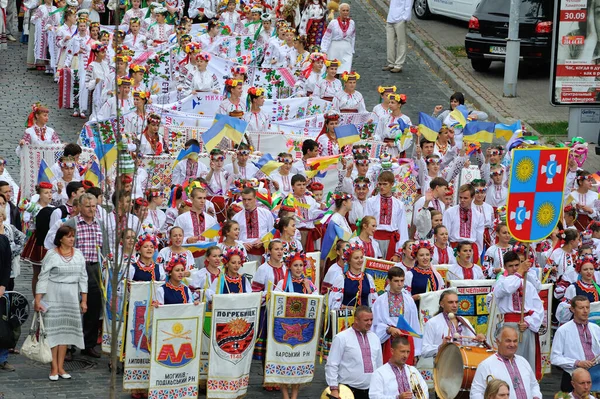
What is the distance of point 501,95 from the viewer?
2550 centimetres

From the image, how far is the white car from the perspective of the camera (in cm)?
2916

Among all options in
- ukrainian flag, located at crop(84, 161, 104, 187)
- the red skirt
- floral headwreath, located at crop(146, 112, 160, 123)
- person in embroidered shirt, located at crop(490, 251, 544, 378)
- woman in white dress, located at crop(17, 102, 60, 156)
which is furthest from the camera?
floral headwreath, located at crop(146, 112, 160, 123)

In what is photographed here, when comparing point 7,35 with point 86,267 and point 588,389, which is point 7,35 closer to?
point 86,267

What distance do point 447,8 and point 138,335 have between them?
17341 mm

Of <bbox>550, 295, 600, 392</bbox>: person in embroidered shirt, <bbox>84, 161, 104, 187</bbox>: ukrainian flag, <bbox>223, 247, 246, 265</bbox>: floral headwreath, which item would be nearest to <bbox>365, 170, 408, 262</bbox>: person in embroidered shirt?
<bbox>223, 247, 246, 265</bbox>: floral headwreath

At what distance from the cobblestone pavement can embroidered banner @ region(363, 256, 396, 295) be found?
3.89 feet

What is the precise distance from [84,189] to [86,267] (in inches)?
57.5

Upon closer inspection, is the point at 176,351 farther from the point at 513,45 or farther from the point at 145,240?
the point at 513,45

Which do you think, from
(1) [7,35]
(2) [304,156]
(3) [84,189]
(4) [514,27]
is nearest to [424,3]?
(4) [514,27]

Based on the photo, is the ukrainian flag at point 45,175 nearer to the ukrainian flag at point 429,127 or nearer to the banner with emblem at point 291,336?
the banner with emblem at point 291,336

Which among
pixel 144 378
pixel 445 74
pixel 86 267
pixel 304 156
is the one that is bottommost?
pixel 144 378

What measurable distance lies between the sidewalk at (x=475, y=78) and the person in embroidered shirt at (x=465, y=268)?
27.7 ft

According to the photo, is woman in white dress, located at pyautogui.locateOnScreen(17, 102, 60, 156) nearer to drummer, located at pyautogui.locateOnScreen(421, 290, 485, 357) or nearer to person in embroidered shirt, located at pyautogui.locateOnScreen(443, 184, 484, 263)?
person in embroidered shirt, located at pyautogui.locateOnScreen(443, 184, 484, 263)

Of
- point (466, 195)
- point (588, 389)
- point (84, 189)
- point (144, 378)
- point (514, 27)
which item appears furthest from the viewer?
point (514, 27)
